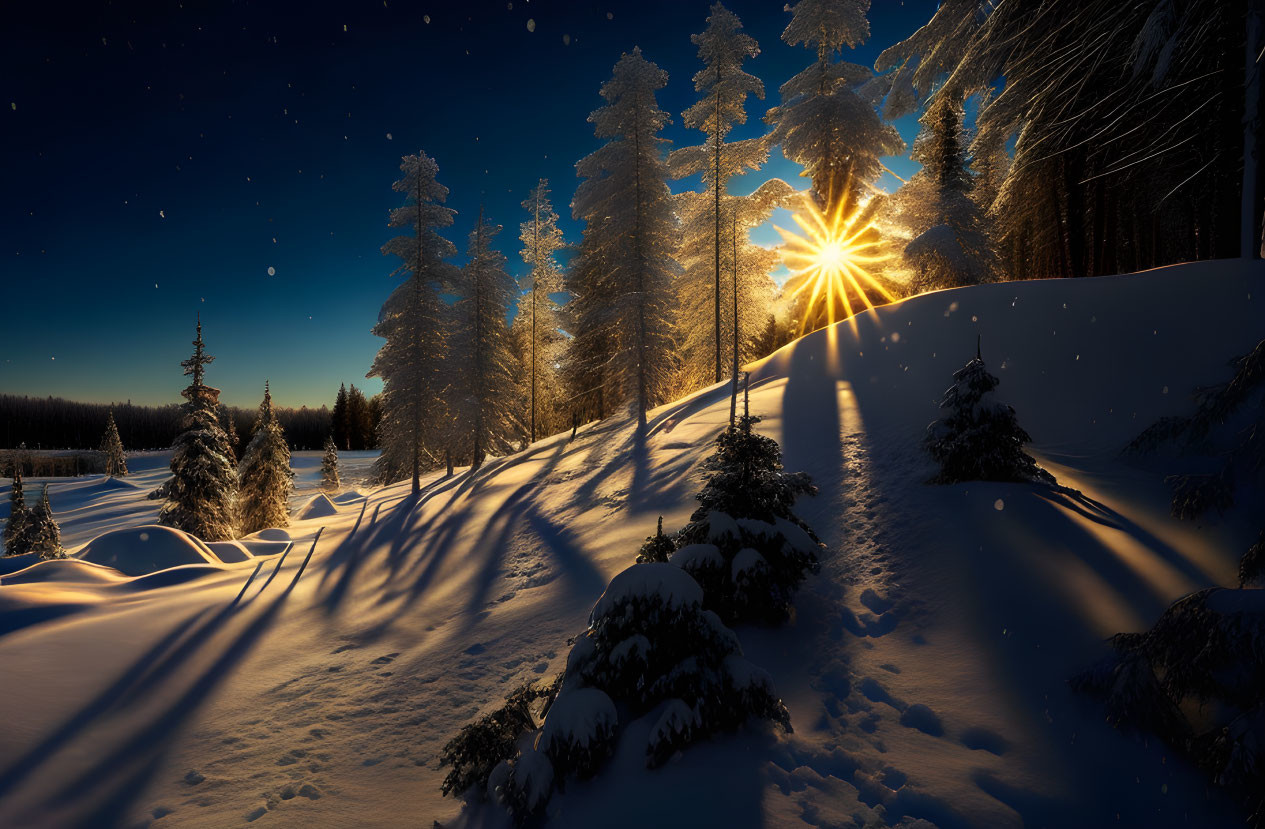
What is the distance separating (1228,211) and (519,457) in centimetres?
1876

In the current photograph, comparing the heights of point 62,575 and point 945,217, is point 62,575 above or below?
below

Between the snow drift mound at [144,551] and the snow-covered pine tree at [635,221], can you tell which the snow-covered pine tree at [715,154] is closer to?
the snow-covered pine tree at [635,221]

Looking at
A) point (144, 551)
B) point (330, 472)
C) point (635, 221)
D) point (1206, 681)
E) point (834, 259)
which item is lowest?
point (144, 551)

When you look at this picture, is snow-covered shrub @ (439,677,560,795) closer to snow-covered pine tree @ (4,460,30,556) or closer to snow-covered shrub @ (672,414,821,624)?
snow-covered shrub @ (672,414,821,624)

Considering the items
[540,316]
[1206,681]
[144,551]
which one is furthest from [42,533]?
[1206,681]

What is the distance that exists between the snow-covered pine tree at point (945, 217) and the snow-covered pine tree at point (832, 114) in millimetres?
4109

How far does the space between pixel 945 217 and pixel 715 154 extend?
35.3 ft

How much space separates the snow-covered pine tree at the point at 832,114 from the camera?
17000 millimetres

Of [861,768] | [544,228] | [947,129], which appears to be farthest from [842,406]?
[544,228]

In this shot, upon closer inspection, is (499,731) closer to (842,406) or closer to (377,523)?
(842,406)

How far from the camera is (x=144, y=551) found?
42.1 ft

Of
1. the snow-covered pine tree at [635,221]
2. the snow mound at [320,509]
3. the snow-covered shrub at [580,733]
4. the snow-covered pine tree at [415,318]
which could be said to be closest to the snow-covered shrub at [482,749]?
the snow-covered shrub at [580,733]

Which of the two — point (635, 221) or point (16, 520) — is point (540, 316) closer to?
point (635, 221)

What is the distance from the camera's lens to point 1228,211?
27.6 ft
